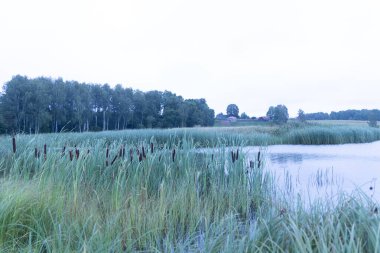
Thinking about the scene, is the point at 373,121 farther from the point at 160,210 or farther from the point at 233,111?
the point at 233,111

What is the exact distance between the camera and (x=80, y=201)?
3.95 metres

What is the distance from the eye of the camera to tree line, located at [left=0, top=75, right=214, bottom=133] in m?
33.8

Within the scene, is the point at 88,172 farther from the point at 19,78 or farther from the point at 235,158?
the point at 19,78

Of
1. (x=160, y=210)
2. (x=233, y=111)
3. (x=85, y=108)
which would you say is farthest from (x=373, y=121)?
(x=233, y=111)

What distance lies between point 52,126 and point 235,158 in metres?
37.1

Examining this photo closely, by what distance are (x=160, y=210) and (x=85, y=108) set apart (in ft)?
134

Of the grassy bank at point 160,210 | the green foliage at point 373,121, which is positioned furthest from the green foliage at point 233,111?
the grassy bank at point 160,210

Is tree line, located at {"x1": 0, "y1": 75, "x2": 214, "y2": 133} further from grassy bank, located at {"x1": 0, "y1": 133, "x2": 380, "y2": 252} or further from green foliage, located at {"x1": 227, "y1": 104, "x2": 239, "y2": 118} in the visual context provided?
grassy bank, located at {"x1": 0, "y1": 133, "x2": 380, "y2": 252}

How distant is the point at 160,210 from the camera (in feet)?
12.3

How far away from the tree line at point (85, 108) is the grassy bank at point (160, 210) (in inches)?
1049

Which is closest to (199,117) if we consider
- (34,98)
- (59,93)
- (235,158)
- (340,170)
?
(59,93)

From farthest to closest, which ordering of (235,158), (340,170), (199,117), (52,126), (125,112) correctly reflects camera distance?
(199,117), (125,112), (52,126), (340,170), (235,158)

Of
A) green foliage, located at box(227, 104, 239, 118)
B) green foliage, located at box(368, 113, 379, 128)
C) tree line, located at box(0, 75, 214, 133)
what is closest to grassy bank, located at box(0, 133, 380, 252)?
tree line, located at box(0, 75, 214, 133)

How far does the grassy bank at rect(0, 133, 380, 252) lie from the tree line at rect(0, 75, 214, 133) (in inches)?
1049
